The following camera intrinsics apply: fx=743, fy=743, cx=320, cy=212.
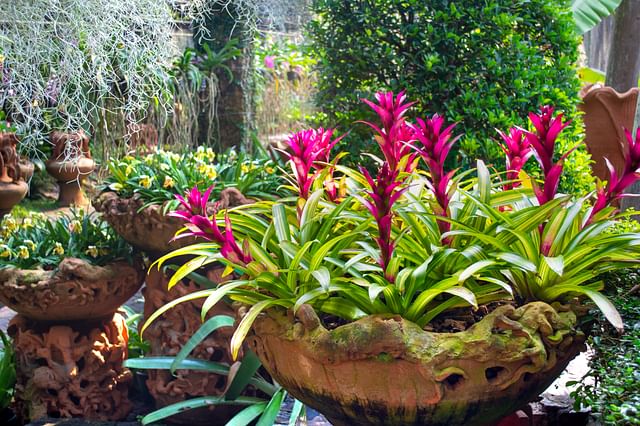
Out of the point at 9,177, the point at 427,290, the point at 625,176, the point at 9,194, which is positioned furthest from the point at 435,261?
the point at 9,177

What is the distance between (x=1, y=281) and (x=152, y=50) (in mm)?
1142

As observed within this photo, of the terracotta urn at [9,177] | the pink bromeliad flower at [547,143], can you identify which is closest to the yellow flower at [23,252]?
the pink bromeliad flower at [547,143]

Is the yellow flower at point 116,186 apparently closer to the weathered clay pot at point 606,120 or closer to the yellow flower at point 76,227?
the yellow flower at point 76,227

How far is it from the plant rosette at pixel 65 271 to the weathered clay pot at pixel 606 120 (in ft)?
9.54

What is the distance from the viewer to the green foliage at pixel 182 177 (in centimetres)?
317

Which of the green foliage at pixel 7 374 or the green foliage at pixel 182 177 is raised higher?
the green foliage at pixel 182 177

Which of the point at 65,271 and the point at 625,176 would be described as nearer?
the point at 625,176

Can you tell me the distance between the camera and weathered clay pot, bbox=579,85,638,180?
4555 mm

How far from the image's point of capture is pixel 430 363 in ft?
5.42

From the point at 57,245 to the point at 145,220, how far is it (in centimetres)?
45

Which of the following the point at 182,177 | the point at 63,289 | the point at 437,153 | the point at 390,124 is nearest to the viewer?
the point at 437,153

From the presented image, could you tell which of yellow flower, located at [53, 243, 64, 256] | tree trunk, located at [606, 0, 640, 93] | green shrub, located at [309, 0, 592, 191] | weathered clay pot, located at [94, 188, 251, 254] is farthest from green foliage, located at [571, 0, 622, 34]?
yellow flower, located at [53, 243, 64, 256]

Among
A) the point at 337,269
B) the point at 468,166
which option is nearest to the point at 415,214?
the point at 337,269

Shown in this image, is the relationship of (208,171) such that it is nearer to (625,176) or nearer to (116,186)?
(116,186)
